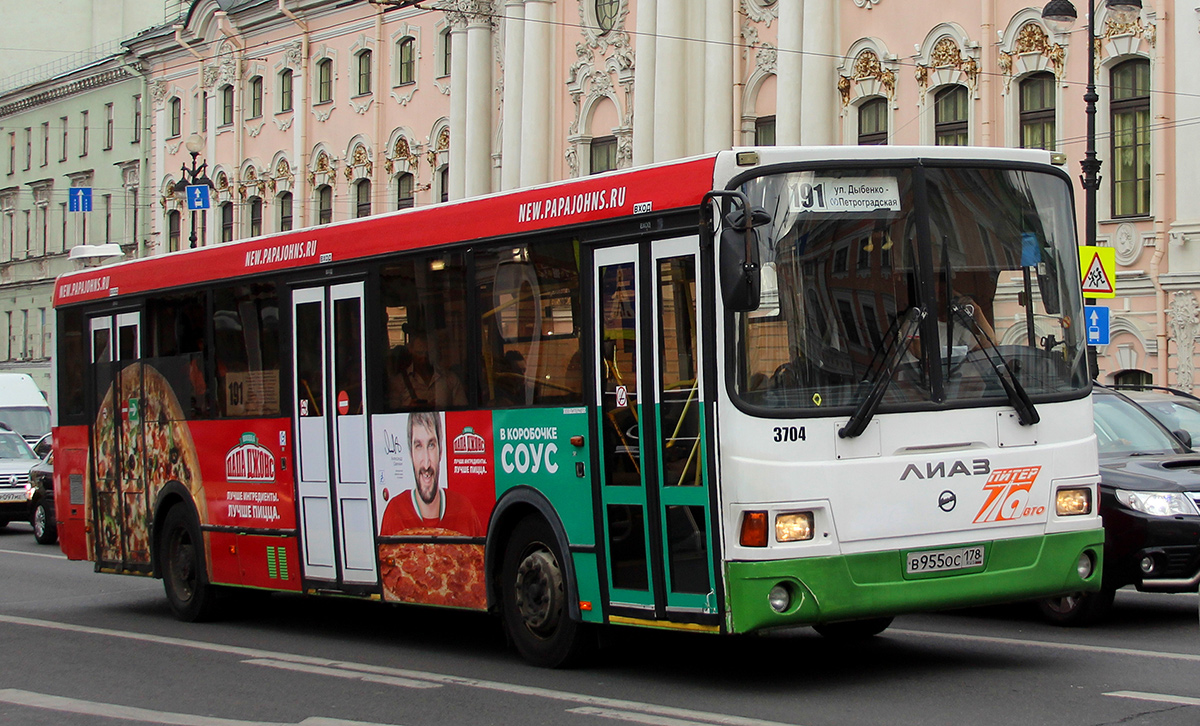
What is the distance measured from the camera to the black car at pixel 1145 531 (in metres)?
11.8

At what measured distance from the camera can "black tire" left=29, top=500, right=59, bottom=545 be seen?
84.1 ft

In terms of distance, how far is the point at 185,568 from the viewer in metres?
15.0

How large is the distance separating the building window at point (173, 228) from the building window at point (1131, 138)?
115ft

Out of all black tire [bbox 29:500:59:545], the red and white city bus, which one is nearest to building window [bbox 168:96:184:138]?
black tire [bbox 29:500:59:545]

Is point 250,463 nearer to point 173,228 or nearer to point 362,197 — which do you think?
point 362,197

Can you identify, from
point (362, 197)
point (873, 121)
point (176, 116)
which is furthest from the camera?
point (176, 116)

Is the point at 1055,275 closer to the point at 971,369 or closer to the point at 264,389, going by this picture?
the point at 971,369

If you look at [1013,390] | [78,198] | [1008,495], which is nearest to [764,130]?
[78,198]

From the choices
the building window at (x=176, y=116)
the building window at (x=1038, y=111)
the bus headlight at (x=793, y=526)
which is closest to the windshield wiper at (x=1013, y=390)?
the bus headlight at (x=793, y=526)

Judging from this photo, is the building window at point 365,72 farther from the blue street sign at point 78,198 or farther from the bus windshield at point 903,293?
the bus windshield at point 903,293

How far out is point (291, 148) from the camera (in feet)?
169

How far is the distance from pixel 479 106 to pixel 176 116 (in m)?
17.2

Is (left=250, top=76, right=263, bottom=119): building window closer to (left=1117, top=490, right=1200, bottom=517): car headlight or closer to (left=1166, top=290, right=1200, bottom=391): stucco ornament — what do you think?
(left=1166, top=290, right=1200, bottom=391): stucco ornament

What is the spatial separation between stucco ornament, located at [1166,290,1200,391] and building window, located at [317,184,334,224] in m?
27.2
